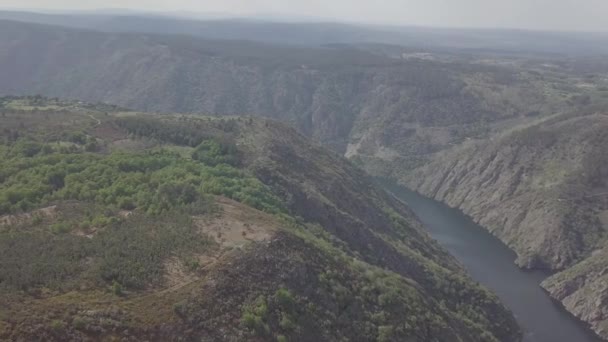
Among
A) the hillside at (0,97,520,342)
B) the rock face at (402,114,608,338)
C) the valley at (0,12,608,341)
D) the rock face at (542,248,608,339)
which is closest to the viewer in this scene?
the hillside at (0,97,520,342)

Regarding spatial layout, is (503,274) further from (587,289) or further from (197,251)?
(197,251)

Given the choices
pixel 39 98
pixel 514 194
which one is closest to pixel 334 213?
pixel 514 194

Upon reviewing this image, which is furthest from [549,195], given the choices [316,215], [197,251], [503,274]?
[197,251]

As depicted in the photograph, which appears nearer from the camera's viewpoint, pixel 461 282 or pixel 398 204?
pixel 461 282

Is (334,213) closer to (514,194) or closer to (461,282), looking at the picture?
(461,282)

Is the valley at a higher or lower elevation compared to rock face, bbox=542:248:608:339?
higher

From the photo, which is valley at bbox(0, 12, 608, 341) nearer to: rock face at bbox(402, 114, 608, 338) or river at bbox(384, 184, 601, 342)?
rock face at bbox(402, 114, 608, 338)

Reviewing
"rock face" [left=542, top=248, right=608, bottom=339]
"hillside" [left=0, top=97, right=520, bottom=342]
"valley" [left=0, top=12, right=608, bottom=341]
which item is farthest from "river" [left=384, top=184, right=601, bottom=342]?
"hillside" [left=0, top=97, right=520, bottom=342]
